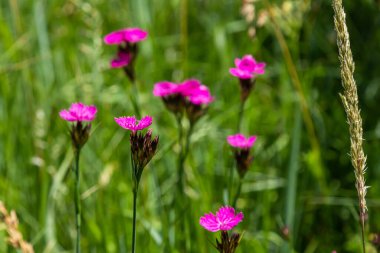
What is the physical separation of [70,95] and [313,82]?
103cm

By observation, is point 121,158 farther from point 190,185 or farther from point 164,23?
point 164,23

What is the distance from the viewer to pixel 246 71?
4.60 feet

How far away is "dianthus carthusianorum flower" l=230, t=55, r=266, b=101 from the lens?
1.40 m

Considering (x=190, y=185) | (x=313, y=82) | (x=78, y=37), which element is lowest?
(x=190, y=185)

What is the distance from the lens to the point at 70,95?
93.3 inches

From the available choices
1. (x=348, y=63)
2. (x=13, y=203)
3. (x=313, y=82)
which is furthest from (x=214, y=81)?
(x=348, y=63)

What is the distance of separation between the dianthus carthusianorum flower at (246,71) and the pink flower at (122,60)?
0.27 meters

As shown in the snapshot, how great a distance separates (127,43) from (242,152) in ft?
1.44

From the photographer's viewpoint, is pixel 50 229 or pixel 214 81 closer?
pixel 50 229

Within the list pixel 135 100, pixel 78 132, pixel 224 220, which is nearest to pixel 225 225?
pixel 224 220

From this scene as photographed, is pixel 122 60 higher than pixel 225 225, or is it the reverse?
pixel 122 60

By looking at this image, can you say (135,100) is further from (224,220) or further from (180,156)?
(224,220)

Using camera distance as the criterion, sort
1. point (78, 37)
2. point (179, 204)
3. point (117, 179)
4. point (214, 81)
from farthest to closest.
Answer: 1. point (78, 37)
2. point (214, 81)
3. point (117, 179)
4. point (179, 204)

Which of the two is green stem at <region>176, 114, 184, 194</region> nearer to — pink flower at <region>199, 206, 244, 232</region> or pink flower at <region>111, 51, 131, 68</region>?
pink flower at <region>111, 51, 131, 68</region>
